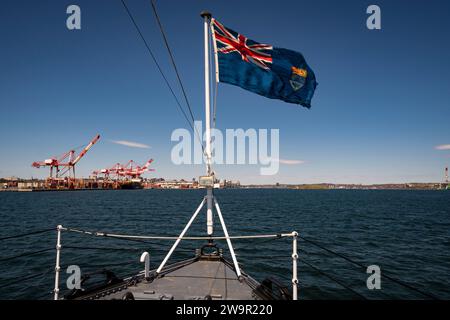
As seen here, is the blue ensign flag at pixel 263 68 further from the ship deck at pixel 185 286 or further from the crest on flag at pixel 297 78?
the ship deck at pixel 185 286

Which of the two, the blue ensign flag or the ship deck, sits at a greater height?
the blue ensign flag

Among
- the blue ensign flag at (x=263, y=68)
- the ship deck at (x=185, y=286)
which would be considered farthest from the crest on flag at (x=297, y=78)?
the ship deck at (x=185, y=286)

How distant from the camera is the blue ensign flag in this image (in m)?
7.87

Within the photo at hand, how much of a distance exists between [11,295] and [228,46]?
534 inches

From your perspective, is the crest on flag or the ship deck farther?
the crest on flag

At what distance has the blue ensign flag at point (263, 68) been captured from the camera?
787 cm

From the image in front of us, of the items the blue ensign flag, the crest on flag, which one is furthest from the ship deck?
the crest on flag

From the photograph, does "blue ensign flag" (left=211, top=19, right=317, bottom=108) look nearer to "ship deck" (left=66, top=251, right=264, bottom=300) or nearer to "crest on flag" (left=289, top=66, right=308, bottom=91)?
"crest on flag" (left=289, top=66, right=308, bottom=91)

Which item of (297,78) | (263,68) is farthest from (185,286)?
(297,78)

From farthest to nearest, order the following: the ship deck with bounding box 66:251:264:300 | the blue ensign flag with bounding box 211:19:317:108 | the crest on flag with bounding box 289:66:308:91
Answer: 1. the crest on flag with bounding box 289:66:308:91
2. the blue ensign flag with bounding box 211:19:317:108
3. the ship deck with bounding box 66:251:264:300
